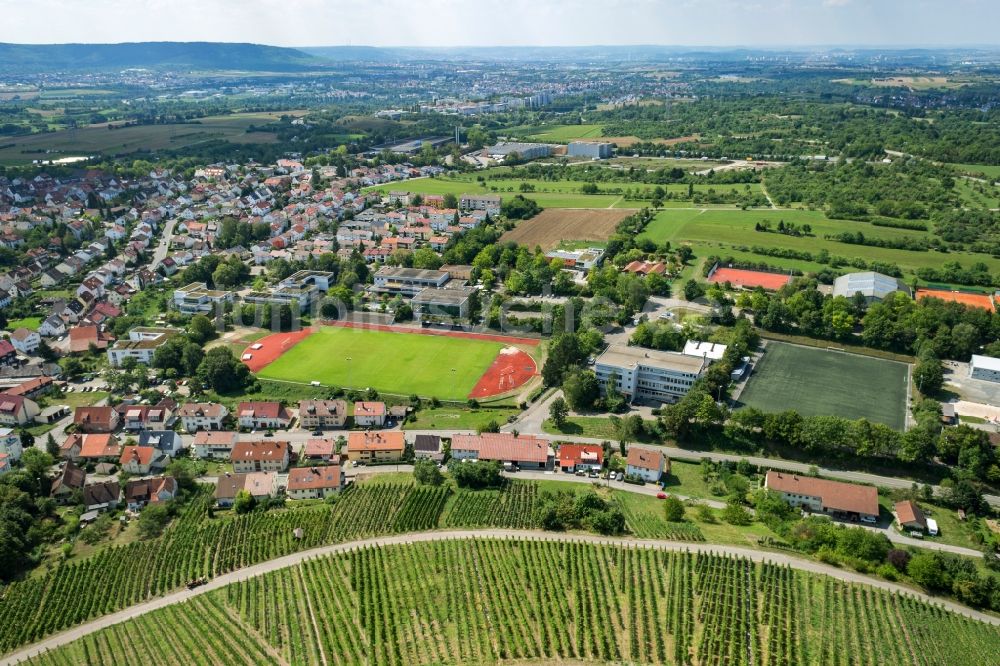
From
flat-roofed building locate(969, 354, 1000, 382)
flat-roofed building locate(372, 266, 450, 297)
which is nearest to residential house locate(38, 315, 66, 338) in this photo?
flat-roofed building locate(372, 266, 450, 297)

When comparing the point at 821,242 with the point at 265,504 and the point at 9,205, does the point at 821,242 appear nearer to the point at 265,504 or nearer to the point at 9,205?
the point at 265,504

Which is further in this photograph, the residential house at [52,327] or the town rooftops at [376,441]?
the residential house at [52,327]

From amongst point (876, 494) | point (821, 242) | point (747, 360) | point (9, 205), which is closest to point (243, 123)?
point (9, 205)

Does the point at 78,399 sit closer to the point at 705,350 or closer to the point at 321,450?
the point at 321,450

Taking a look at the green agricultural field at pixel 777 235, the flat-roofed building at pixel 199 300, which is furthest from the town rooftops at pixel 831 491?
the flat-roofed building at pixel 199 300

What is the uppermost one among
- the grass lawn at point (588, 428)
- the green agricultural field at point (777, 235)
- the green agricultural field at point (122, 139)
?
the green agricultural field at point (122, 139)

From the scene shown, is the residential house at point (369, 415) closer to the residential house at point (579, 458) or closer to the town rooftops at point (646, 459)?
the residential house at point (579, 458)

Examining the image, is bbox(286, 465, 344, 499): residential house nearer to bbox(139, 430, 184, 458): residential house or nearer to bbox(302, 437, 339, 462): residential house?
bbox(302, 437, 339, 462): residential house
